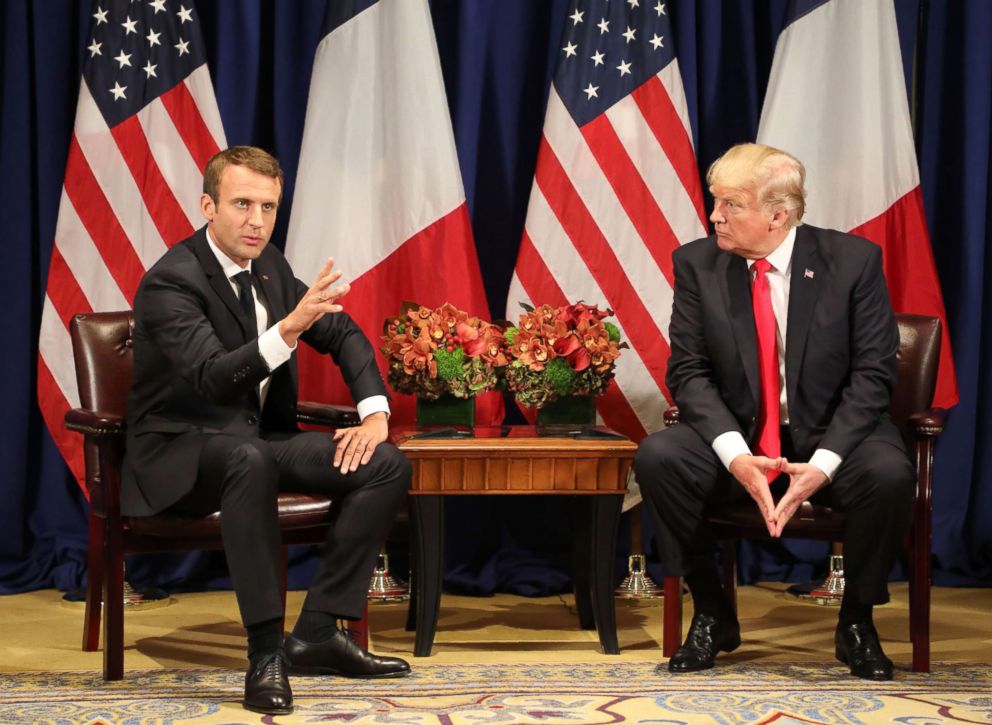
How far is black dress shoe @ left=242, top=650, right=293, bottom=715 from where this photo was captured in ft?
10.9

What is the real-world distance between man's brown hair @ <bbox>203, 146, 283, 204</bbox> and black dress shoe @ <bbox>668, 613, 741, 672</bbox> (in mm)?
1644

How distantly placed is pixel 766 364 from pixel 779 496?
361mm

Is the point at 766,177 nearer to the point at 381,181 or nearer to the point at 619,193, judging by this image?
the point at 619,193

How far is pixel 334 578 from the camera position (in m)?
3.66

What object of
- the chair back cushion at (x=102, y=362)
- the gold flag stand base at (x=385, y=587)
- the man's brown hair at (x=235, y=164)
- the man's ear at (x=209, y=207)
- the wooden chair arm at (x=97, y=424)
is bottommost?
the gold flag stand base at (x=385, y=587)

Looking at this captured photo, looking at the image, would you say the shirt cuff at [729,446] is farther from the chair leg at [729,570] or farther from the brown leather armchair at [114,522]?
the brown leather armchair at [114,522]

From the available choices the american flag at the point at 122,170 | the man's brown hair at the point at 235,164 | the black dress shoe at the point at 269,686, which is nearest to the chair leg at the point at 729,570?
the black dress shoe at the point at 269,686

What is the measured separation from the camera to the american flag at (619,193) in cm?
492

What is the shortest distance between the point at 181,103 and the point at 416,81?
811mm

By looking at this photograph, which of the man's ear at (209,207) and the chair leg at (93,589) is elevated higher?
the man's ear at (209,207)

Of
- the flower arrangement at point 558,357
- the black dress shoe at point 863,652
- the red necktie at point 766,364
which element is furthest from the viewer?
the flower arrangement at point 558,357

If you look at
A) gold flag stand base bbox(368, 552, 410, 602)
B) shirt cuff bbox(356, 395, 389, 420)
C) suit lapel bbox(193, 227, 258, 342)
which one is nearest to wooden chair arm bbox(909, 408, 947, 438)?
shirt cuff bbox(356, 395, 389, 420)

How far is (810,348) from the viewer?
3.89 metres

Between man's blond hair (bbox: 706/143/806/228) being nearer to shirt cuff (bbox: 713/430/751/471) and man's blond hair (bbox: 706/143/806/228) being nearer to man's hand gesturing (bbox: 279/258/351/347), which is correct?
shirt cuff (bbox: 713/430/751/471)
